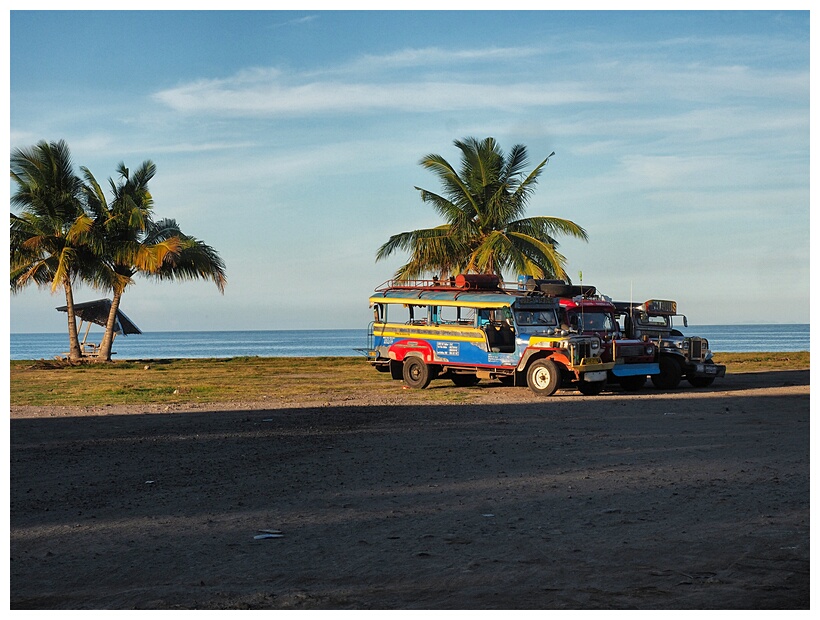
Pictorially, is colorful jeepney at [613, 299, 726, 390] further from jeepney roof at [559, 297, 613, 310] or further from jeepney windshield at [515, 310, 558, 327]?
jeepney windshield at [515, 310, 558, 327]

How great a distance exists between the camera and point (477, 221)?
117ft

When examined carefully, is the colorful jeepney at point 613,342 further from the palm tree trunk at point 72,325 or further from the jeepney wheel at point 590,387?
the palm tree trunk at point 72,325

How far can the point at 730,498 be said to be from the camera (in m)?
9.26

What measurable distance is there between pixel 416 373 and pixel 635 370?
542 cm

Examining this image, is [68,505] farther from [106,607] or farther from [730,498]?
[730,498]

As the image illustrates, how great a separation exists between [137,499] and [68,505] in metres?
0.64

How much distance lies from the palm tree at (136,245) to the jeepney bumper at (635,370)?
20877 mm

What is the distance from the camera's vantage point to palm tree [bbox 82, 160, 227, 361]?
37.8m

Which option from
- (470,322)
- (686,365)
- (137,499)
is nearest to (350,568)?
(137,499)

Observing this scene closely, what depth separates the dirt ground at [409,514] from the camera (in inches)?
243

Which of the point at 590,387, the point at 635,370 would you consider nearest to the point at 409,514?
the point at 590,387

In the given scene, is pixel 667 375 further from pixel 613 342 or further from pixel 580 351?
pixel 580 351

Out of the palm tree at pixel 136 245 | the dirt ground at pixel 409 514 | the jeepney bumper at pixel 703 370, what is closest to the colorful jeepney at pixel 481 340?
the jeepney bumper at pixel 703 370

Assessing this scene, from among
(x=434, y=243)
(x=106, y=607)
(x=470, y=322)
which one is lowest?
(x=106, y=607)
